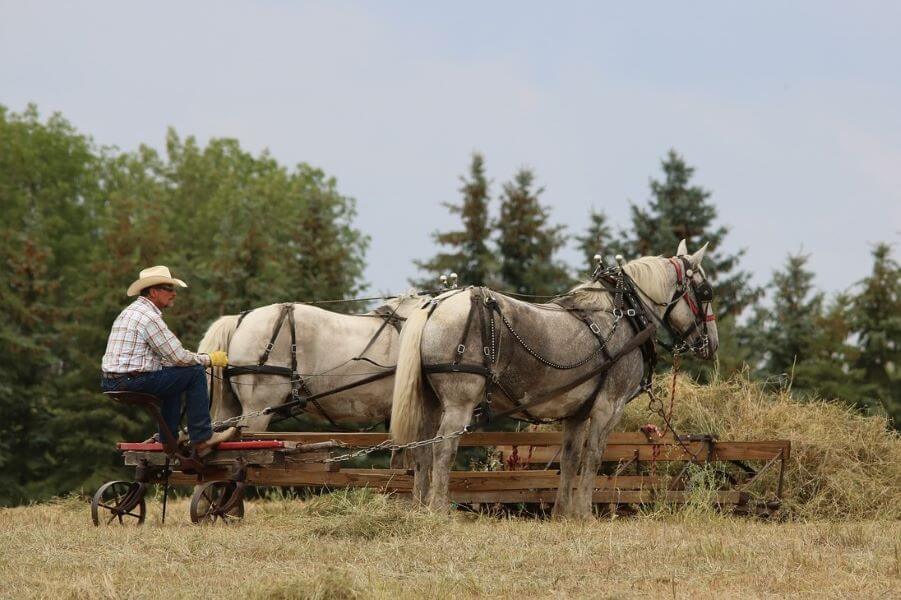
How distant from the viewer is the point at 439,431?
32.3 feet

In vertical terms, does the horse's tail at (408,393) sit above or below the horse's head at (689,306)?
below

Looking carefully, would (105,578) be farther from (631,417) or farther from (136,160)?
(136,160)

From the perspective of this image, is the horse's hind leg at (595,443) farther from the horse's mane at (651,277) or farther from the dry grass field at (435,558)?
the horse's mane at (651,277)

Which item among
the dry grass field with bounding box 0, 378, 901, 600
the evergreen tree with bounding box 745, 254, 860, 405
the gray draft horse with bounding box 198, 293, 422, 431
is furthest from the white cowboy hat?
the evergreen tree with bounding box 745, 254, 860, 405

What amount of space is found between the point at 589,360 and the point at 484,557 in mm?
3687

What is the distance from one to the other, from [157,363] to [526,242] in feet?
66.0

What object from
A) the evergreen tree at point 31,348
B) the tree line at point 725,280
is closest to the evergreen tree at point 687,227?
the tree line at point 725,280

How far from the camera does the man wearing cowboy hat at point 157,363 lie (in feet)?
30.3

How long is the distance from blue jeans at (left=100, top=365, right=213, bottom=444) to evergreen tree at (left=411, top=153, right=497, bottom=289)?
18.4 metres

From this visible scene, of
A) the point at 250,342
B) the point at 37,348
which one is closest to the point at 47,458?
the point at 37,348

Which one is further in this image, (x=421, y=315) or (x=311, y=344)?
(x=311, y=344)

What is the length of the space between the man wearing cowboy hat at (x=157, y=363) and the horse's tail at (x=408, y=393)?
59.1 inches

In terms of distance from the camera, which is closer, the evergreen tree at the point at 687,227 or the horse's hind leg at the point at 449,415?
the horse's hind leg at the point at 449,415

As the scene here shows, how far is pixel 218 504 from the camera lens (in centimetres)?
991
